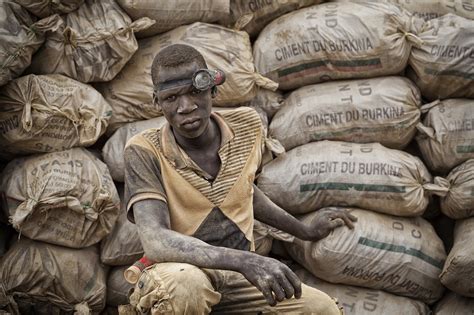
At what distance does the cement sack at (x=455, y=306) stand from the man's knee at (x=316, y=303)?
1.42 metres

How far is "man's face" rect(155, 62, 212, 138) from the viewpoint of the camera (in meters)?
3.03

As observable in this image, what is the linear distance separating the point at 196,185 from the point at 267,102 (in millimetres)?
1466

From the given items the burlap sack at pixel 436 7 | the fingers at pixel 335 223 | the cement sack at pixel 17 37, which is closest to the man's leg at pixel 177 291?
the fingers at pixel 335 223

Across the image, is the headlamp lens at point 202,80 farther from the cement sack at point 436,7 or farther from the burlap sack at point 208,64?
the cement sack at point 436,7

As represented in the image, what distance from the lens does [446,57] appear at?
14.0 ft

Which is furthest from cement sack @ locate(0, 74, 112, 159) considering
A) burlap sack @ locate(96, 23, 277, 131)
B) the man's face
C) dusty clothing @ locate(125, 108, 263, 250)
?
the man's face

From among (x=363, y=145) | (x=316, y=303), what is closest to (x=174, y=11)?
(x=363, y=145)

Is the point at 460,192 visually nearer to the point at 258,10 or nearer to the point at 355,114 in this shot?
the point at 355,114

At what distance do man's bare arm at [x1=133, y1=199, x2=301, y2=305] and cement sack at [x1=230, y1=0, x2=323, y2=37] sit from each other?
1.84 metres

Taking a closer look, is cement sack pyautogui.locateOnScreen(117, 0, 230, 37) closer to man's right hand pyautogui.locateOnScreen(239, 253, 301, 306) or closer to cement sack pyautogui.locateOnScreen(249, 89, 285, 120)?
cement sack pyautogui.locateOnScreen(249, 89, 285, 120)

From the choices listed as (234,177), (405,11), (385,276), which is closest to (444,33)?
(405,11)

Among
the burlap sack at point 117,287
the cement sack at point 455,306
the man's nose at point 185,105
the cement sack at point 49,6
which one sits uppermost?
the man's nose at point 185,105

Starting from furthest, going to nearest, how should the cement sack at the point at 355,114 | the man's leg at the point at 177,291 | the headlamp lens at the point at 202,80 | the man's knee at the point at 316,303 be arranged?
the cement sack at the point at 355,114
the headlamp lens at the point at 202,80
the man's knee at the point at 316,303
the man's leg at the point at 177,291

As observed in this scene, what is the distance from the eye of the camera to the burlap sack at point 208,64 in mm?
4355
